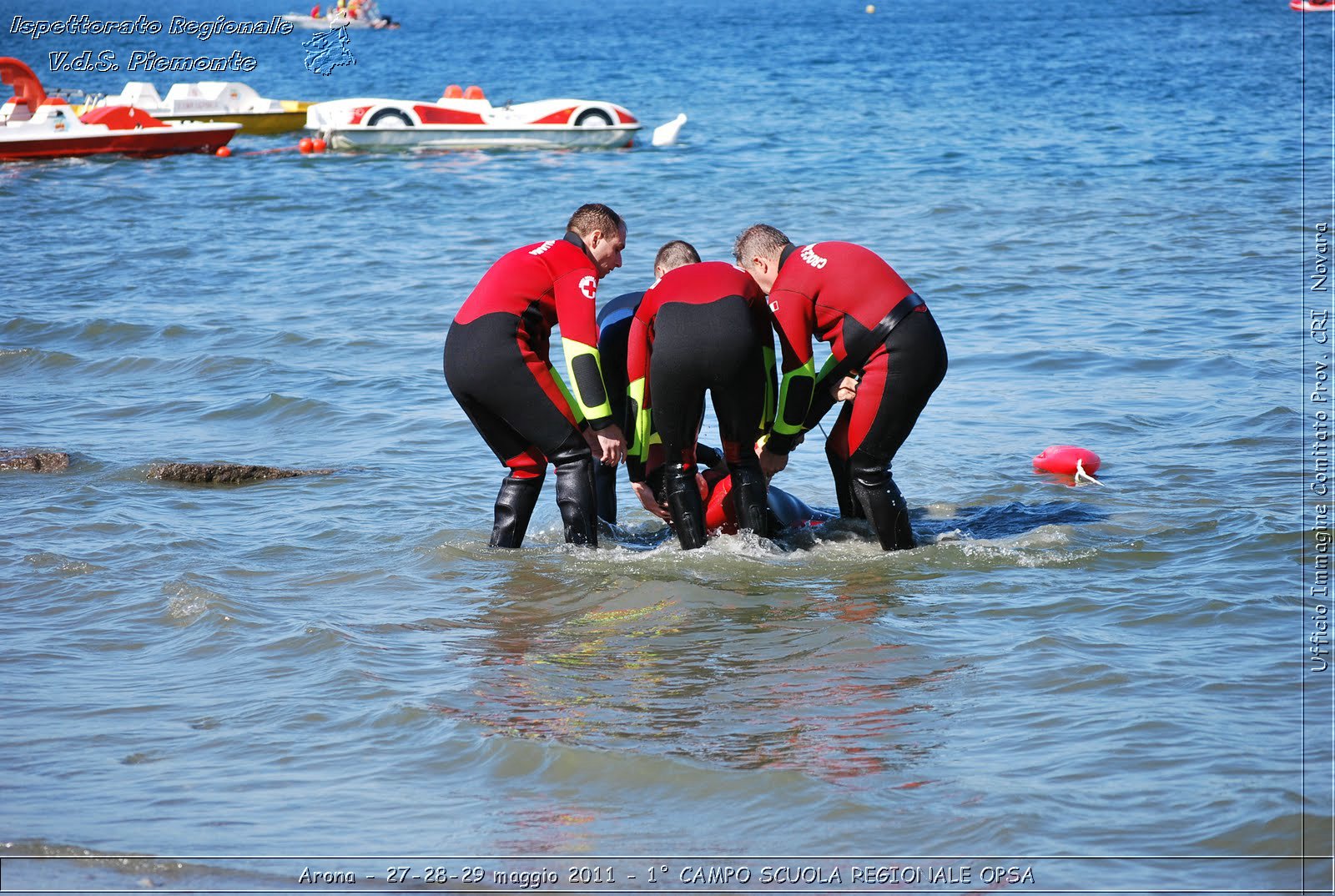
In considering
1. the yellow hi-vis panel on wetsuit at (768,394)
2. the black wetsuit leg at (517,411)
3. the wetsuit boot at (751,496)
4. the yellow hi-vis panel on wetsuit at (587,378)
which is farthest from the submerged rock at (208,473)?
the yellow hi-vis panel on wetsuit at (768,394)

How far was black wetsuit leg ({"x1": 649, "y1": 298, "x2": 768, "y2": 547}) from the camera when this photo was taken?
227 inches

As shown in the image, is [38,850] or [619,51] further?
[619,51]

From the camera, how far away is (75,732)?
4.42 meters

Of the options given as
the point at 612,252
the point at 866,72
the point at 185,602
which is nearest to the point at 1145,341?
the point at 612,252

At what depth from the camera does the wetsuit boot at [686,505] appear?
245 inches

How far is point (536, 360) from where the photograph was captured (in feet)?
19.4

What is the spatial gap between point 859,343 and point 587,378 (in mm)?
1274

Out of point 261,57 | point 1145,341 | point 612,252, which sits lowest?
point 1145,341

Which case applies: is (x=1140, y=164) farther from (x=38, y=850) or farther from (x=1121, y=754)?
(x=38, y=850)

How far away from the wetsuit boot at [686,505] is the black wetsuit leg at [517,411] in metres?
0.38

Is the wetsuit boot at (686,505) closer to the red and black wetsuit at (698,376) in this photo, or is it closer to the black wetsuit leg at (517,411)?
the red and black wetsuit at (698,376)

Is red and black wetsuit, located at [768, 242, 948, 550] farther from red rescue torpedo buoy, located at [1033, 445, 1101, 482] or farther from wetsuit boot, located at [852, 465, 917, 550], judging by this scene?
red rescue torpedo buoy, located at [1033, 445, 1101, 482]

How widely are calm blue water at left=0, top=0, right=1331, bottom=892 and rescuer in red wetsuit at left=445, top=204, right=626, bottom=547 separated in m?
0.58

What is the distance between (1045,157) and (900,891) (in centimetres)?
2057
